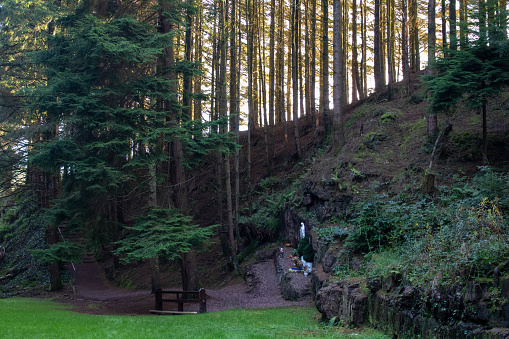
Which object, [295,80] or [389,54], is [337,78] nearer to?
[295,80]

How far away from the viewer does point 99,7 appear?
14.2 meters

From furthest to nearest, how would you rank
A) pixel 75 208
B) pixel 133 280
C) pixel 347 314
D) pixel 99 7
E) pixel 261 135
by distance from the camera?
pixel 261 135 → pixel 133 280 → pixel 99 7 → pixel 75 208 → pixel 347 314

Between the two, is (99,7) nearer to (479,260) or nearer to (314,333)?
(314,333)

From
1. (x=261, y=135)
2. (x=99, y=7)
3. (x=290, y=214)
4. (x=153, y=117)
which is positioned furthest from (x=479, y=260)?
(x=261, y=135)

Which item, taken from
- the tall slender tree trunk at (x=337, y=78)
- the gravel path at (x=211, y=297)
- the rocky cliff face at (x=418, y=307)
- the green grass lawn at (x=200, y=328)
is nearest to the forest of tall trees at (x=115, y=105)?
the tall slender tree trunk at (x=337, y=78)

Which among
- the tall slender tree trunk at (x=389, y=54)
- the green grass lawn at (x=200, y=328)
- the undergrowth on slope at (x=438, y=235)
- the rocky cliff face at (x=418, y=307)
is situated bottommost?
the green grass lawn at (x=200, y=328)

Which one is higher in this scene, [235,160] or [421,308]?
[235,160]

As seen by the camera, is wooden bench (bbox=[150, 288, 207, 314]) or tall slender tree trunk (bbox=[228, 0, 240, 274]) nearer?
wooden bench (bbox=[150, 288, 207, 314])

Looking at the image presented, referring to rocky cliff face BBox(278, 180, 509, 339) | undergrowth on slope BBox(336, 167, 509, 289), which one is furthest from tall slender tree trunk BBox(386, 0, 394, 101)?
rocky cliff face BBox(278, 180, 509, 339)

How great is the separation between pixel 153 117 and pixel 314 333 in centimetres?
953

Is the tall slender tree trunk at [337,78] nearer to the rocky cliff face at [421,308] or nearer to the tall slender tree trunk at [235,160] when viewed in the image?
the tall slender tree trunk at [235,160]

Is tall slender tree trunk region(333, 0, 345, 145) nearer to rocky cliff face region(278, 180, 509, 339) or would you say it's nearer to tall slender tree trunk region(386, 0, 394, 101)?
A: tall slender tree trunk region(386, 0, 394, 101)

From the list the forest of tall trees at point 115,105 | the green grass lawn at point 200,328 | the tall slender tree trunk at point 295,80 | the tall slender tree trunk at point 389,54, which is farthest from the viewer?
the tall slender tree trunk at point 295,80

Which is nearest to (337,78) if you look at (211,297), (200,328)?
(211,297)
